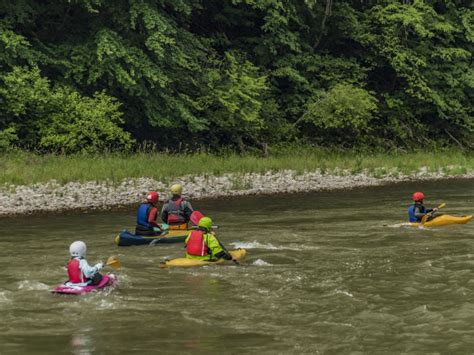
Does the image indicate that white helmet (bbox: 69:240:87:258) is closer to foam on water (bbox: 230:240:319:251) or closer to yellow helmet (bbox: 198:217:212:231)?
yellow helmet (bbox: 198:217:212:231)

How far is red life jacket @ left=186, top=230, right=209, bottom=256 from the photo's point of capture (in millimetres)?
12711

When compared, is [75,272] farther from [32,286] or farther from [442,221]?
[442,221]

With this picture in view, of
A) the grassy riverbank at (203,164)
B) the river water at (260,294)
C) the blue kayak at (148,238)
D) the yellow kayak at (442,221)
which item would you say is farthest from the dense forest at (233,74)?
the yellow kayak at (442,221)

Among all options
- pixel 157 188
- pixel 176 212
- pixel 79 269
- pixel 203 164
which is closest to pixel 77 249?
pixel 79 269

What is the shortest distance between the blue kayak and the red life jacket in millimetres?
2273

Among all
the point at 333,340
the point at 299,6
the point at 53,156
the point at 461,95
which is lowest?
the point at 333,340

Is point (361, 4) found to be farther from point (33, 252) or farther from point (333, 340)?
point (333, 340)

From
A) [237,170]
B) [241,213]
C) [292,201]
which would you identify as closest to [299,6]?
[237,170]

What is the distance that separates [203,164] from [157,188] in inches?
145

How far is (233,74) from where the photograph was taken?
29.9m

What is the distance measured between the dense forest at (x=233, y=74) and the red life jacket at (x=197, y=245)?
42.4 feet

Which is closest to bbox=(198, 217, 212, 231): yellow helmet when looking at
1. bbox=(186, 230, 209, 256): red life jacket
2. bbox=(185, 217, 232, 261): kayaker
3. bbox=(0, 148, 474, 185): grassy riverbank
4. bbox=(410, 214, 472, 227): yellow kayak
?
bbox=(185, 217, 232, 261): kayaker

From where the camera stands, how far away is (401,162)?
31625 millimetres

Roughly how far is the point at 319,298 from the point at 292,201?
12.4 meters
